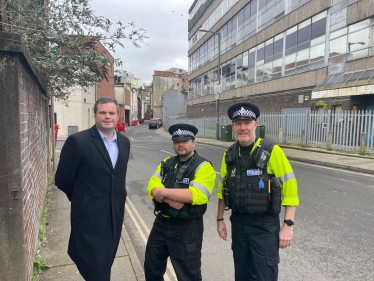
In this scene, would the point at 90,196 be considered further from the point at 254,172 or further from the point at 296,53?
the point at 296,53

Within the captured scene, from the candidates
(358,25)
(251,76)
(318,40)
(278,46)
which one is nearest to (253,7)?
(278,46)

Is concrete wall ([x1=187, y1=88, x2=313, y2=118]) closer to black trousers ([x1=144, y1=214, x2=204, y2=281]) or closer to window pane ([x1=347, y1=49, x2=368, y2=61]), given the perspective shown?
window pane ([x1=347, y1=49, x2=368, y2=61])

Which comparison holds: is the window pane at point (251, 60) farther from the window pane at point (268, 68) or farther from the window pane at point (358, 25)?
the window pane at point (358, 25)

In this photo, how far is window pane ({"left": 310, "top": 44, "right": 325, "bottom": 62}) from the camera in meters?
16.3

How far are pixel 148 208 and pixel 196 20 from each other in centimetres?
3827

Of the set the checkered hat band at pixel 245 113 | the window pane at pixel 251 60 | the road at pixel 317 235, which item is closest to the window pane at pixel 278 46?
the window pane at pixel 251 60

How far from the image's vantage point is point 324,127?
14.6m

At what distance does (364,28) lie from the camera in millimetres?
13938

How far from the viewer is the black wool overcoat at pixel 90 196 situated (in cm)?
229

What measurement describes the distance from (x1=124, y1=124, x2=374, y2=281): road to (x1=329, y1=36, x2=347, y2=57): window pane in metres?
10.4

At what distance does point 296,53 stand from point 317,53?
6.14ft

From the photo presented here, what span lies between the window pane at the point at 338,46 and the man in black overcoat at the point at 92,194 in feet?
53.8

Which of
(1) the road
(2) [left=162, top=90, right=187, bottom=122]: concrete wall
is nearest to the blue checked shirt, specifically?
(1) the road

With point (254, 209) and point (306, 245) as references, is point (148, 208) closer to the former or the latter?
point (306, 245)
